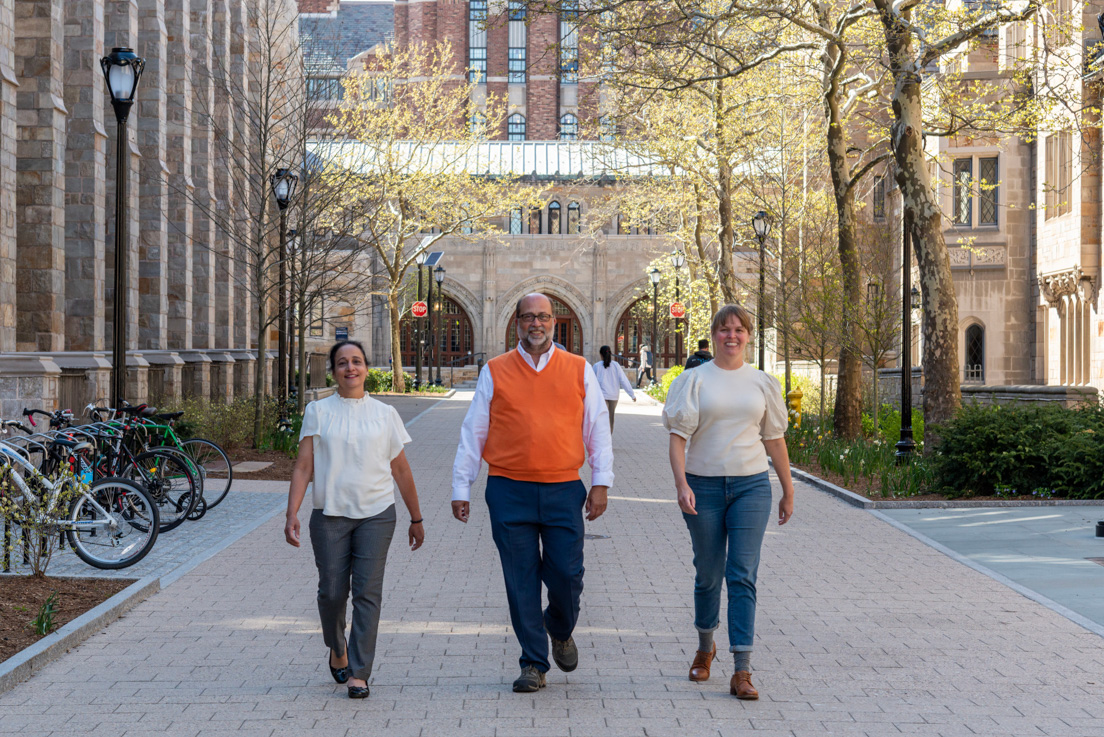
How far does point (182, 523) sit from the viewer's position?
1205cm

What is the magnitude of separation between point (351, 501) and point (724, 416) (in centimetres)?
189

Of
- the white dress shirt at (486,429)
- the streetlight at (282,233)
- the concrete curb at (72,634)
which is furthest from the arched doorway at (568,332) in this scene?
the white dress shirt at (486,429)

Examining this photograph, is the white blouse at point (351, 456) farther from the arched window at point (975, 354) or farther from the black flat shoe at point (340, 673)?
the arched window at point (975, 354)

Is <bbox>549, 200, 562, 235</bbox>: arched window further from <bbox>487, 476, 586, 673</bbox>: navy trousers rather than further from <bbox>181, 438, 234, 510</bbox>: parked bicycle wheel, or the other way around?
<bbox>487, 476, 586, 673</bbox>: navy trousers

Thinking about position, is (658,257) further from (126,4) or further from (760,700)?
(760,700)

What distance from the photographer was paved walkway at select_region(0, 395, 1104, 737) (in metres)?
5.39

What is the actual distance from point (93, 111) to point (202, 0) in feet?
29.3

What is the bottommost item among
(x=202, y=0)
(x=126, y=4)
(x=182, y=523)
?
(x=182, y=523)

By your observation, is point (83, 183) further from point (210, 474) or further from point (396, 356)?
point (396, 356)

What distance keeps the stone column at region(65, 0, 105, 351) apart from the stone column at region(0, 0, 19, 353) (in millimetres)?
5377

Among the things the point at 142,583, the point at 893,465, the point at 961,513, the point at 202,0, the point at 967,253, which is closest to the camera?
the point at 142,583

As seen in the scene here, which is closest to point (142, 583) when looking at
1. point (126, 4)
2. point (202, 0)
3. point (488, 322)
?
point (126, 4)

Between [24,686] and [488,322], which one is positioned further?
[488,322]

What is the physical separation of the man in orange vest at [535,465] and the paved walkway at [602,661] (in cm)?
47
